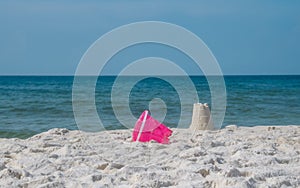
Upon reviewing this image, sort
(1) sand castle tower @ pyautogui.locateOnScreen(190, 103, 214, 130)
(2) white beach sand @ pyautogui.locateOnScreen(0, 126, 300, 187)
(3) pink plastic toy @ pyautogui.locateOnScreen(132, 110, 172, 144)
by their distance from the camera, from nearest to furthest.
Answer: (2) white beach sand @ pyautogui.locateOnScreen(0, 126, 300, 187), (3) pink plastic toy @ pyautogui.locateOnScreen(132, 110, 172, 144), (1) sand castle tower @ pyautogui.locateOnScreen(190, 103, 214, 130)

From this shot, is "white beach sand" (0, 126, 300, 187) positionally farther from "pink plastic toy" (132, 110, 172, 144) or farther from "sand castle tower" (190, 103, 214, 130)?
"sand castle tower" (190, 103, 214, 130)

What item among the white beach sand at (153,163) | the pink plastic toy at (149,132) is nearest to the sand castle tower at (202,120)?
the white beach sand at (153,163)

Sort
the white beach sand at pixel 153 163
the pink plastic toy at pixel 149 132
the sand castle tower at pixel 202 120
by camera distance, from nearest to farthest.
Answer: the white beach sand at pixel 153 163 < the pink plastic toy at pixel 149 132 < the sand castle tower at pixel 202 120

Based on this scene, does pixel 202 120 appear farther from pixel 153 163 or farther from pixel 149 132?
pixel 153 163

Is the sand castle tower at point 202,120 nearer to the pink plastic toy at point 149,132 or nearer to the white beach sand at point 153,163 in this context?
the white beach sand at point 153,163

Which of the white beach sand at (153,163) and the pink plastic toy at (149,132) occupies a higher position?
the pink plastic toy at (149,132)

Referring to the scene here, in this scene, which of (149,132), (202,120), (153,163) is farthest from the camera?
(202,120)

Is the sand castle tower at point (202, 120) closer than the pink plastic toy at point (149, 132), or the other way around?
the pink plastic toy at point (149, 132)

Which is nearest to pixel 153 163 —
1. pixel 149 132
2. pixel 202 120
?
pixel 149 132

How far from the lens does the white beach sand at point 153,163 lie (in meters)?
3.53

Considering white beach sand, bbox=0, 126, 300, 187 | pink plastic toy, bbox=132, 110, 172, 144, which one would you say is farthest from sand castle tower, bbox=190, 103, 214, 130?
pink plastic toy, bbox=132, 110, 172, 144

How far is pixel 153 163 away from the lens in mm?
4227

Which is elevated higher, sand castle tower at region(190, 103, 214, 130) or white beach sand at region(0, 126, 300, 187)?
sand castle tower at region(190, 103, 214, 130)

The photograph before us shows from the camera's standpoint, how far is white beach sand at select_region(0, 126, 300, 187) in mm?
3525
